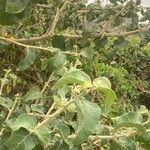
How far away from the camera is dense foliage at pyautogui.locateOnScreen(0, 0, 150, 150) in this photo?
1.09 meters

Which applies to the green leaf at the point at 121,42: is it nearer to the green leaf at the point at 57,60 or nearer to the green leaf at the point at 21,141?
the green leaf at the point at 57,60

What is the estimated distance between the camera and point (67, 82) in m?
1.07

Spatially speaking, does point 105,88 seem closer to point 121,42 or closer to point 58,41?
point 58,41

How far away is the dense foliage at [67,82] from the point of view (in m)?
1.09

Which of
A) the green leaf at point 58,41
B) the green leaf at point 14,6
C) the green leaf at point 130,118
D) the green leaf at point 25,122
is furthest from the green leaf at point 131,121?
the green leaf at point 58,41

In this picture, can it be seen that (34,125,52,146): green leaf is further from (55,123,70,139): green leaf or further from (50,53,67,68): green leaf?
(50,53,67,68): green leaf

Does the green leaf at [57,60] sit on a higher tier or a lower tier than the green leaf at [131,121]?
higher

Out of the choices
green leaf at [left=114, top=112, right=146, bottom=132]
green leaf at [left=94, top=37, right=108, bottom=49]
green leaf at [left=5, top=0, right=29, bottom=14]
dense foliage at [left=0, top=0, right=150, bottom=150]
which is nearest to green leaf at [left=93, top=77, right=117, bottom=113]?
dense foliage at [left=0, top=0, right=150, bottom=150]

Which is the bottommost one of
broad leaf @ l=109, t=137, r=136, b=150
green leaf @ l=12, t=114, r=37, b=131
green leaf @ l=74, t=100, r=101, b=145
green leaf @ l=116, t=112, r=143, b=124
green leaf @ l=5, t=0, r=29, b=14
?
A: broad leaf @ l=109, t=137, r=136, b=150

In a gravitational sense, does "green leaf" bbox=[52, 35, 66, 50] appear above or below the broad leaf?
above

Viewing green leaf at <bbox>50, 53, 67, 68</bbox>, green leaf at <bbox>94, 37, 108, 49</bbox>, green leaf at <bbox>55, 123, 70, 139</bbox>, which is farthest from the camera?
green leaf at <bbox>94, 37, 108, 49</bbox>

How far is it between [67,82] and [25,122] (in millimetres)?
172

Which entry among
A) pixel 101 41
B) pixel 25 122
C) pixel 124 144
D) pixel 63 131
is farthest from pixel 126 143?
pixel 101 41

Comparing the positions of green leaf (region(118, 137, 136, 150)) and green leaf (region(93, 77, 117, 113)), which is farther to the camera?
green leaf (region(118, 137, 136, 150))
